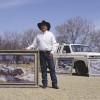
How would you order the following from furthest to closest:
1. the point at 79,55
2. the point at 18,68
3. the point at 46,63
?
the point at 79,55
the point at 18,68
the point at 46,63

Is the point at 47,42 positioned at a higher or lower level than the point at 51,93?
higher

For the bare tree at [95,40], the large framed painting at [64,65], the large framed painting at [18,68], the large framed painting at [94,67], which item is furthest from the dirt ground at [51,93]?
the bare tree at [95,40]

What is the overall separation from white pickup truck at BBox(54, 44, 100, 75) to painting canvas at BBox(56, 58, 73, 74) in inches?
20.9

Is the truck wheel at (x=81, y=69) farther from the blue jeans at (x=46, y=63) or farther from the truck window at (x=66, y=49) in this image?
the blue jeans at (x=46, y=63)

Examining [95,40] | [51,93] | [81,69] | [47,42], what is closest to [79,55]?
[81,69]

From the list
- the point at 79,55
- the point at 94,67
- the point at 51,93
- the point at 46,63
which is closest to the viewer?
the point at 51,93

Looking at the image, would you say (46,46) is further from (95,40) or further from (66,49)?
(95,40)

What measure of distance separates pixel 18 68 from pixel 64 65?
8.13 meters

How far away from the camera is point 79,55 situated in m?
20.6

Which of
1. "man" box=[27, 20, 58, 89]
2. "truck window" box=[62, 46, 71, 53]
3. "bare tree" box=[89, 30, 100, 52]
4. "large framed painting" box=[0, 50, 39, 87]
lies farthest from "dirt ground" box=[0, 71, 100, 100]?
"bare tree" box=[89, 30, 100, 52]

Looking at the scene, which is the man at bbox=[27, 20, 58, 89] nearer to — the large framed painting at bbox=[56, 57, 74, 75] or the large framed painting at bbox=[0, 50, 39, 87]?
the large framed painting at bbox=[0, 50, 39, 87]

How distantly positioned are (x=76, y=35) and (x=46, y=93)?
5688 cm

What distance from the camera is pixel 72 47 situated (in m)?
21.4

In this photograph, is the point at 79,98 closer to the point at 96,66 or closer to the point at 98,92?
the point at 98,92
